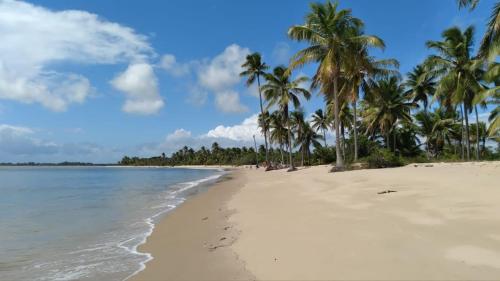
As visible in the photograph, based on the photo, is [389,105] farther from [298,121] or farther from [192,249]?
[192,249]

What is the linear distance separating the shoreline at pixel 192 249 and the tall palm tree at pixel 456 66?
21.8 m

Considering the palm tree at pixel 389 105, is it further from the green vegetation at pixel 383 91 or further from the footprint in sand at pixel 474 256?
the footprint in sand at pixel 474 256

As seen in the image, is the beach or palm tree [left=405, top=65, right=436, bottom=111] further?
palm tree [left=405, top=65, right=436, bottom=111]

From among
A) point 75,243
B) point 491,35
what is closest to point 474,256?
point 75,243

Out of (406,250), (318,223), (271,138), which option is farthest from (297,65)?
(271,138)

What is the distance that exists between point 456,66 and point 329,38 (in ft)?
34.8

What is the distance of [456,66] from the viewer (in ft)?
88.9

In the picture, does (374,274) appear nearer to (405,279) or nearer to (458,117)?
(405,279)

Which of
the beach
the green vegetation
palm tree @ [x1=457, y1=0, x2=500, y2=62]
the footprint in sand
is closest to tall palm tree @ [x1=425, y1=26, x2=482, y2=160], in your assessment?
the green vegetation

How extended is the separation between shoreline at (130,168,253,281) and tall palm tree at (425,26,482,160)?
2181cm

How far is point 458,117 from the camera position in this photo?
39.3 meters

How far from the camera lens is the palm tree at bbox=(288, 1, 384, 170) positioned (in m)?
23.1

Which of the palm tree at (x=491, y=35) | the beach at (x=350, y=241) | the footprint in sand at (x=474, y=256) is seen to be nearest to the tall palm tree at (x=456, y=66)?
the palm tree at (x=491, y=35)

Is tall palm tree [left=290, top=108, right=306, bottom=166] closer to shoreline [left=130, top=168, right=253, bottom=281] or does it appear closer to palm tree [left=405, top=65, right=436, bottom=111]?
palm tree [left=405, top=65, right=436, bottom=111]
